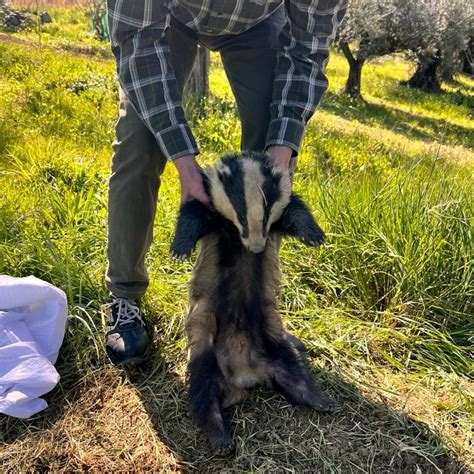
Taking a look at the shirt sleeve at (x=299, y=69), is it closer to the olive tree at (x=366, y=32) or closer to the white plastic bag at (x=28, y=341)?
the white plastic bag at (x=28, y=341)

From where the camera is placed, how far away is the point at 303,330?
2904 mm

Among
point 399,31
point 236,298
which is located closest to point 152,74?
point 236,298

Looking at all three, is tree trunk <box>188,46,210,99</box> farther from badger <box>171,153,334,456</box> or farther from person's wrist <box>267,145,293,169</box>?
badger <box>171,153,334,456</box>

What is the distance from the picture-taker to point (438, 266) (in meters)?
3.13

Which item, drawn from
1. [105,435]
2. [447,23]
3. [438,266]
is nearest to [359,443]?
[105,435]

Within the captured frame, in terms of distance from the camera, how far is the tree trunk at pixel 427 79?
1850 cm

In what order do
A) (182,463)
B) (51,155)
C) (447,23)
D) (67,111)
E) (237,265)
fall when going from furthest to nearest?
(447,23) < (67,111) < (51,155) < (237,265) < (182,463)

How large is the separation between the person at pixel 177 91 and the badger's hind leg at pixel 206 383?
37cm

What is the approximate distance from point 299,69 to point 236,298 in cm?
112

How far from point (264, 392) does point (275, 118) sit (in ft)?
4.18

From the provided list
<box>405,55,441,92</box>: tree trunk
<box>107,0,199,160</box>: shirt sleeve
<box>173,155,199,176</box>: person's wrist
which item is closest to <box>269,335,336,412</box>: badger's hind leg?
<box>173,155,199,176</box>: person's wrist

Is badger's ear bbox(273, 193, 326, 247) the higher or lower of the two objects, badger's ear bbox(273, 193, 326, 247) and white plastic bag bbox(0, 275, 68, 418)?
the higher

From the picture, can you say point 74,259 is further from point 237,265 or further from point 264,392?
point 264,392

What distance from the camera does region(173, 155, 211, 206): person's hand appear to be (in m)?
2.32
